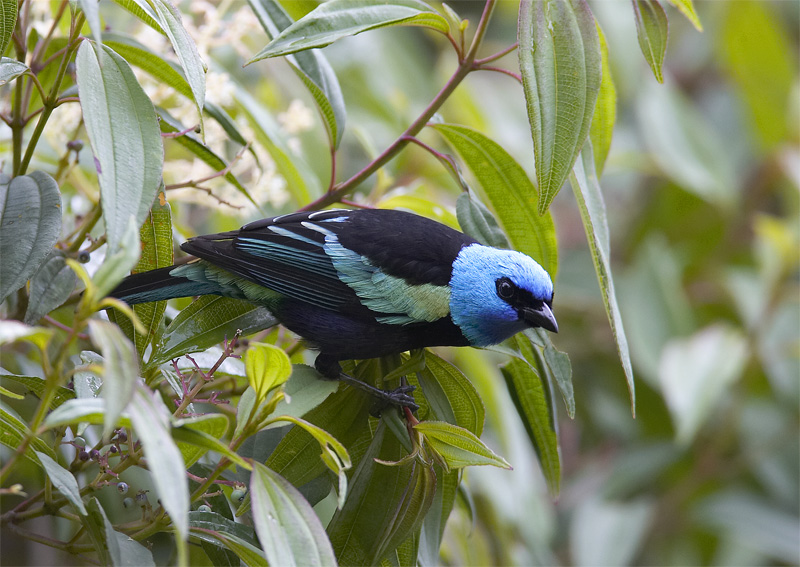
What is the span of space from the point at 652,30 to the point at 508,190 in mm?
403

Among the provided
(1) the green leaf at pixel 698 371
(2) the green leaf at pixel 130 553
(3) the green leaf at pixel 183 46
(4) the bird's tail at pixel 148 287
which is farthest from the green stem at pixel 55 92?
(1) the green leaf at pixel 698 371

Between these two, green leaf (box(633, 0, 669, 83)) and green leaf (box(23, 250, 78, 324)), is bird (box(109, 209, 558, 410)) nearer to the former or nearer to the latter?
green leaf (box(23, 250, 78, 324))

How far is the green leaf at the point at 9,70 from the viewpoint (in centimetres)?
126

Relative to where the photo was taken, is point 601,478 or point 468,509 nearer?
point 468,509

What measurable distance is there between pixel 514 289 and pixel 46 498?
98 centimetres

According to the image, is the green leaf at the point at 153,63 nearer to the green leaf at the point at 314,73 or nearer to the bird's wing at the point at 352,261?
the green leaf at the point at 314,73

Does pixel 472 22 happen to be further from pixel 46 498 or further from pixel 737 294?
pixel 46 498

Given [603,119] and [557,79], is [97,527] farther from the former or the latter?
[603,119]

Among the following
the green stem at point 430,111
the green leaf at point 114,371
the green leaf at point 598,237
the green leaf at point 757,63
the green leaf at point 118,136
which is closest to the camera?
the green leaf at point 114,371

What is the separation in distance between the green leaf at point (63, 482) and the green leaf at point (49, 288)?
302 mm

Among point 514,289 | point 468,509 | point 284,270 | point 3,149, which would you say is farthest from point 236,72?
point 468,509

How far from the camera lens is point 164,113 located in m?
1.63

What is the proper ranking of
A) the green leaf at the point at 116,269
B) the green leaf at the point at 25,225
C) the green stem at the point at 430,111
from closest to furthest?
the green leaf at the point at 116,269
the green leaf at the point at 25,225
the green stem at the point at 430,111

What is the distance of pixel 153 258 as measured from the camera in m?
1.47
